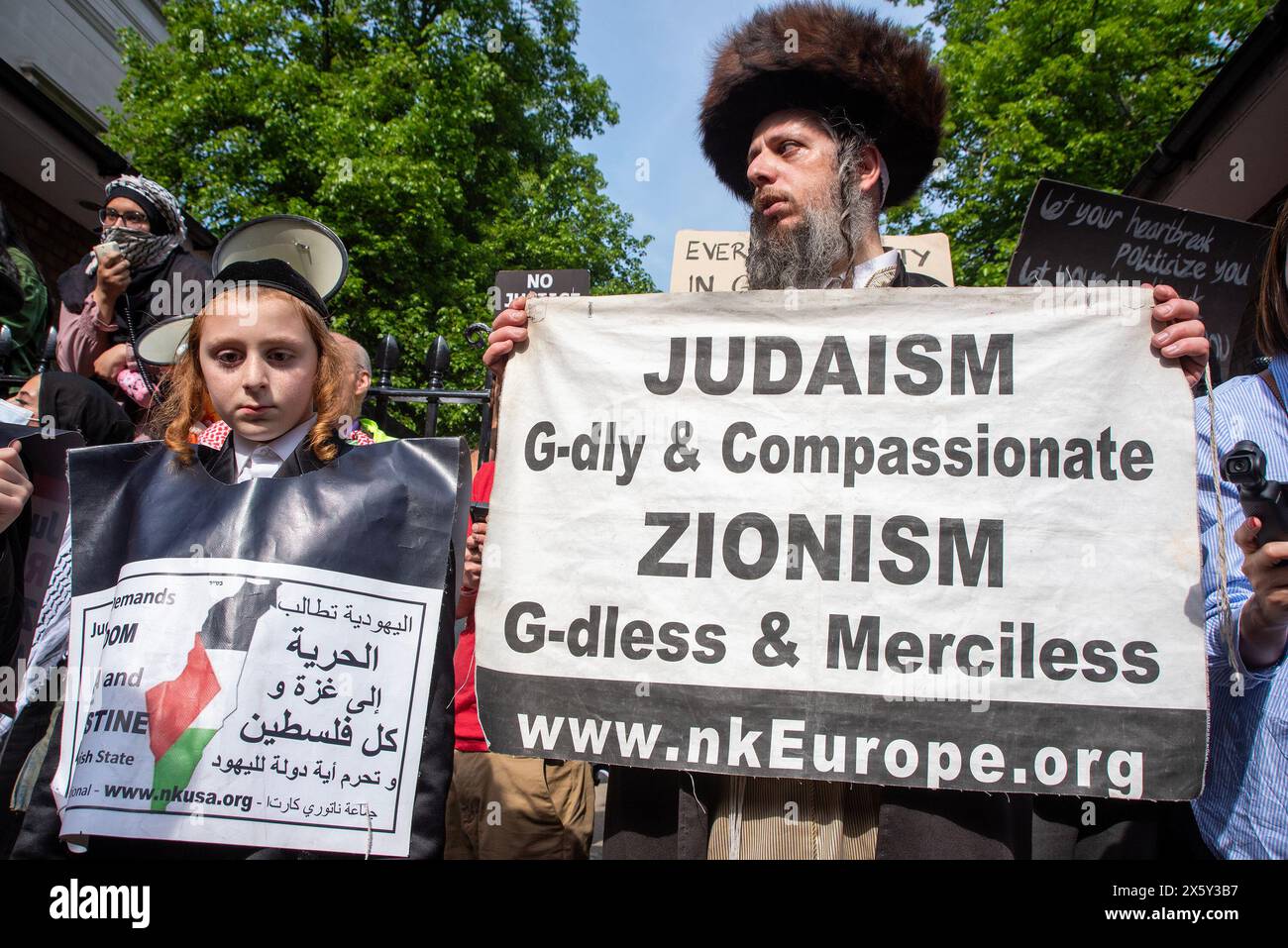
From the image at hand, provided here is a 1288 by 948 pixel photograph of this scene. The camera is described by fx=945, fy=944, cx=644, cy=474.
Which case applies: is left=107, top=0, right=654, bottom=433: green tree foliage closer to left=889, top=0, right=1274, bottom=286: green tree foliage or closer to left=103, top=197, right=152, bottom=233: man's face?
left=889, top=0, right=1274, bottom=286: green tree foliage

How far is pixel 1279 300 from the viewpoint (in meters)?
Result: 2.09

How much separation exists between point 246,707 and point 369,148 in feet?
47.0

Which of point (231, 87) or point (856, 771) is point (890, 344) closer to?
point (856, 771)

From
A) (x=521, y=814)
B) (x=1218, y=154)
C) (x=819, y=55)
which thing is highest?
(x=1218, y=154)

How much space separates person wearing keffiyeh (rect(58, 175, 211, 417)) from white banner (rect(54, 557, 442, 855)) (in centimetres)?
293

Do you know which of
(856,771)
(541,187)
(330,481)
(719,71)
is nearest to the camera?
(856,771)

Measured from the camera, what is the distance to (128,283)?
4504mm

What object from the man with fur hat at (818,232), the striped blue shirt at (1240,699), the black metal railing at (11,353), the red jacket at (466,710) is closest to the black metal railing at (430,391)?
the black metal railing at (11,353)

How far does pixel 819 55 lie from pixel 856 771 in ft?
6.45

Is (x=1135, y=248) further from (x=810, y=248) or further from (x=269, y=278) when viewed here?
(x=269, y=278)

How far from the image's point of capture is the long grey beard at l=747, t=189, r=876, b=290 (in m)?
2.40

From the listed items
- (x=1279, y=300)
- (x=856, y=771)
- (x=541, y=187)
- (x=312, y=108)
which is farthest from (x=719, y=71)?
(x=541, y=187)

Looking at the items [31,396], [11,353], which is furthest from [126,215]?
[31,396]

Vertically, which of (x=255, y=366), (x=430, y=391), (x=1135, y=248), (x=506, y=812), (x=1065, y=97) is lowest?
(x=506, y=812)
